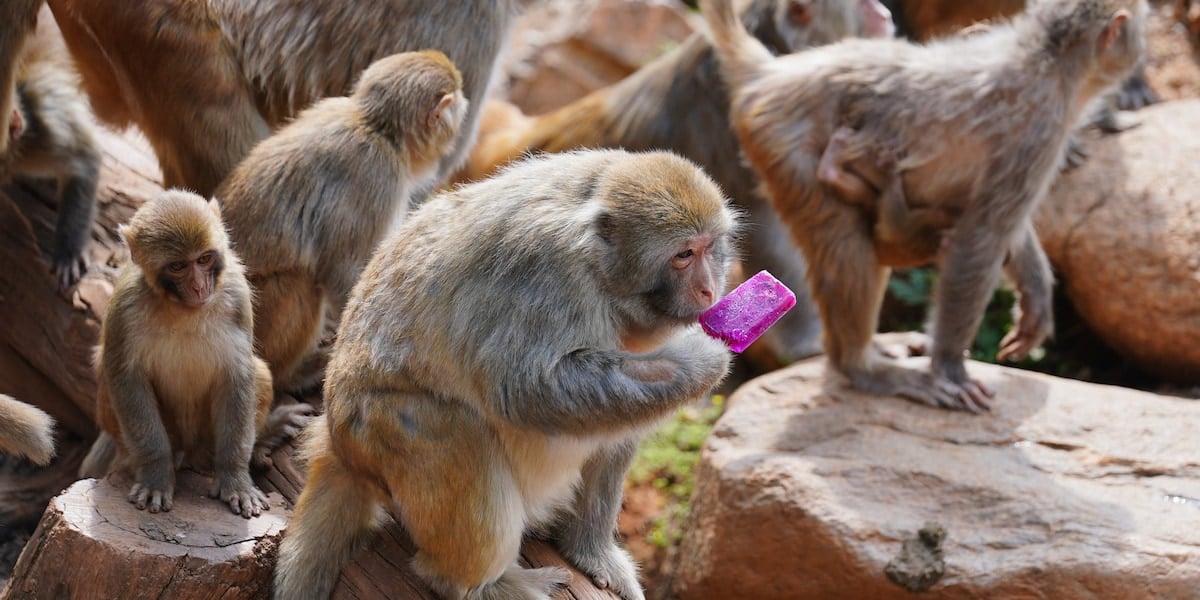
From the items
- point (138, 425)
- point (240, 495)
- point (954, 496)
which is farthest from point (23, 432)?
point (954, 496)

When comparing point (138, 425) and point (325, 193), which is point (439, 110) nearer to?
point (325, 193)

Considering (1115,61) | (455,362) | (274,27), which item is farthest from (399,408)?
(1115,61)

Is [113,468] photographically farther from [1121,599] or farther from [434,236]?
[1121,599]

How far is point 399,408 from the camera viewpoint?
368cm

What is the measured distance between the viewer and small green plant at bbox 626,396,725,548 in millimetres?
6969

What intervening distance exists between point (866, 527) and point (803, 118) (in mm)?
2079

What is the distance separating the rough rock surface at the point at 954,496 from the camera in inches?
205

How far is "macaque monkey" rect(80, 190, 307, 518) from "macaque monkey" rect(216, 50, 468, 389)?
394 millimetres

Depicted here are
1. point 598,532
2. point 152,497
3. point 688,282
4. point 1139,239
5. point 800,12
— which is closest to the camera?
point 688,282

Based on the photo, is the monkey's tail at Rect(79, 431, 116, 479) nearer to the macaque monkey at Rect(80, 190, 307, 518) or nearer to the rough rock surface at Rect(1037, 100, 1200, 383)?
the macaque monkey at Rect(80, 190, 307, 518)

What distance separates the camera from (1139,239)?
7508 millimetres

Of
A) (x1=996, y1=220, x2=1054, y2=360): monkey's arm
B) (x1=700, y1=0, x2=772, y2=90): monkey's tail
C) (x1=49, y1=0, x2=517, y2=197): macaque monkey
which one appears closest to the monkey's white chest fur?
(x1=49, y1=0, x2=517, y2=197): macaque monkey

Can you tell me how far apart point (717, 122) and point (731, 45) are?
121cm

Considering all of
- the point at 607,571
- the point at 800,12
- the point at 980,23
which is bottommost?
the point at 607,571
